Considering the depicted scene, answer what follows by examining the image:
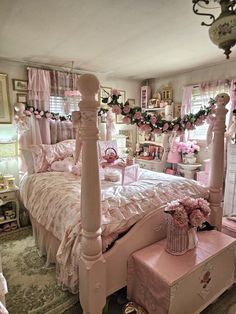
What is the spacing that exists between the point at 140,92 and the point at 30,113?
249 cm

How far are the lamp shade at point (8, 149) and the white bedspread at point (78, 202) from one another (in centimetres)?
70

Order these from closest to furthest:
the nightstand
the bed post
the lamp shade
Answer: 1. the bed post
2. the nightstand
3. the lamp shade

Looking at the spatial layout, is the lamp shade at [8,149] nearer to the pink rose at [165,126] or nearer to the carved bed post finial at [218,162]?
the pink rose at [165,126]

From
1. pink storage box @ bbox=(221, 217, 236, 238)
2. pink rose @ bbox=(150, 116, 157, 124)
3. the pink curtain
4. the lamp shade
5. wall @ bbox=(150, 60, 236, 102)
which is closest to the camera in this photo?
pink rose @ bbox=(150, 116, 157, 124)

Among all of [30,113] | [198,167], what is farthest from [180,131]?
[30,113]

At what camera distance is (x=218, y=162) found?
2066mm

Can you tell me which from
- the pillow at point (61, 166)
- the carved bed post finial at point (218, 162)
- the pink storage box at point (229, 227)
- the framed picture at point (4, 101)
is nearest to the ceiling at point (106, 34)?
the framed picture at point (4, 101)

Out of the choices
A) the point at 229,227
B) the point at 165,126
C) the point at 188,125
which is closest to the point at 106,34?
the point at 165,126

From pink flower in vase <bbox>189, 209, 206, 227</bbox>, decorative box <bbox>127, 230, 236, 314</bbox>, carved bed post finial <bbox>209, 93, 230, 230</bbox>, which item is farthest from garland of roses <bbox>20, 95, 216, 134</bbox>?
decorative box <bbox>127, 230, 236, 314</bbox>

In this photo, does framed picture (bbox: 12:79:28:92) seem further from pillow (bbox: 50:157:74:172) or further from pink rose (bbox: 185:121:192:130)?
pink rose (bbox: 185:121:192:130)

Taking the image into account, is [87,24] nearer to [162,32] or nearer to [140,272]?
[162,32]

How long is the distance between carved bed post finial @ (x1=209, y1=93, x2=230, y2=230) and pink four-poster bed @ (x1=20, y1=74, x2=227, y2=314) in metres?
0.71

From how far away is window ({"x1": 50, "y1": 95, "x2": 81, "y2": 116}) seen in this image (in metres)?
3.44

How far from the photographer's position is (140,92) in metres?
A: 4.62
